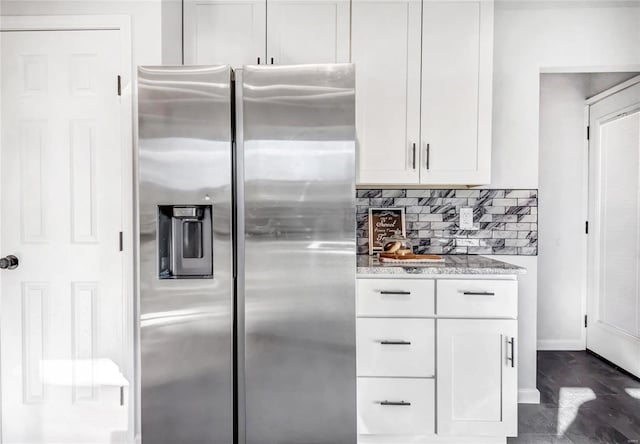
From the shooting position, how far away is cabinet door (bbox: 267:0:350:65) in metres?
2.08

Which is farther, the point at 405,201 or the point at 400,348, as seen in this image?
the point at 405,201

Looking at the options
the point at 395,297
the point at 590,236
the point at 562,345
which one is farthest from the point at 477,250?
the point at 562,345

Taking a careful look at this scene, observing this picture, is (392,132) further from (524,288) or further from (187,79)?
(524,288)

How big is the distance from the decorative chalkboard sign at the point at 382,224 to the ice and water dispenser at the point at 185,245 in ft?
3.61

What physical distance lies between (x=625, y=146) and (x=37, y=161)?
156 inches

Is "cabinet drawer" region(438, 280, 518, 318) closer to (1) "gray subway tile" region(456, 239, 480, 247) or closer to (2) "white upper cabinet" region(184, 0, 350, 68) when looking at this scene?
(1) "gray subway tile" region(456, 239, 480, 247)

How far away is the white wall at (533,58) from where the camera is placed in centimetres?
233

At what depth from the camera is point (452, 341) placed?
1.79 m

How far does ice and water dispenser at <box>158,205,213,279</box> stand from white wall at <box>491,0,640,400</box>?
190 cm

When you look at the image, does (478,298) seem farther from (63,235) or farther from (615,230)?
(63,235)

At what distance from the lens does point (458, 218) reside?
2.39 m

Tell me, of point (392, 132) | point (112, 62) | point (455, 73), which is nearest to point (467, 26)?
point (455, 73)

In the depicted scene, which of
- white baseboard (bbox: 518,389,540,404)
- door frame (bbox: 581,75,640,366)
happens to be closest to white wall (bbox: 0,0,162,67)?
white baseboard (bbox: 518,389,540,404)

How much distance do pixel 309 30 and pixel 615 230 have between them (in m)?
2.83
